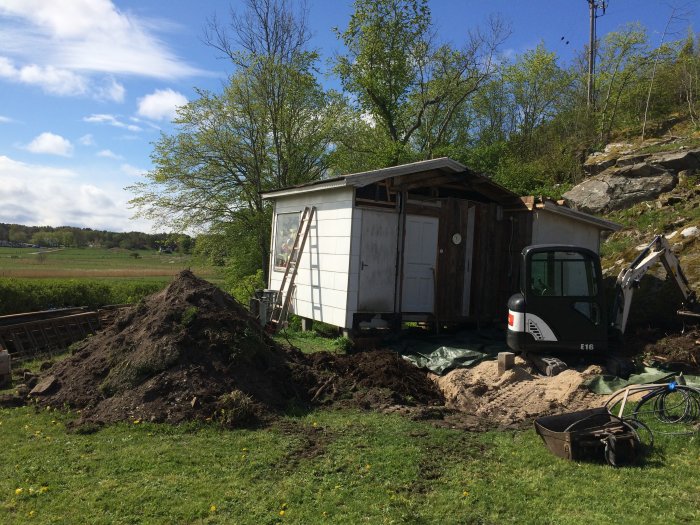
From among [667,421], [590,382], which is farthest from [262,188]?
[667,421]

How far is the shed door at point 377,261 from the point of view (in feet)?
36.3

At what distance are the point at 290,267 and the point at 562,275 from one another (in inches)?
262

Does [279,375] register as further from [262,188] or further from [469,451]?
[262,188]

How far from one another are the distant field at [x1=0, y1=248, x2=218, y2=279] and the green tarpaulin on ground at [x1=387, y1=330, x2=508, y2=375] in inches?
537

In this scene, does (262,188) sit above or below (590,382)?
above

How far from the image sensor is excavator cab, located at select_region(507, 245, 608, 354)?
339 inches

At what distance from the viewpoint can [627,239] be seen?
14.9 m

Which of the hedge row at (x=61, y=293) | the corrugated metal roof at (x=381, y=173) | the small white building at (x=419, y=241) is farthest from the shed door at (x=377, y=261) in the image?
the hedge row at (x=61, y=293)

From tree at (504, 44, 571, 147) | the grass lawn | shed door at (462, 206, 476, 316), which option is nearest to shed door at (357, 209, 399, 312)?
shed door at (462, 206, 476, 316)

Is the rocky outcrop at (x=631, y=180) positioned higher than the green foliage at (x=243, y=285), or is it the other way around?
the rocky outcrop at (x=631, y=180)

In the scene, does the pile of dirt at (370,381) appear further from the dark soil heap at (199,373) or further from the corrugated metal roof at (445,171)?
the corrugated metal roof at (445,171)

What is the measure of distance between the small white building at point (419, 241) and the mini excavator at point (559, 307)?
10.3 ft

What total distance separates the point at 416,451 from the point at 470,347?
16.5 ft

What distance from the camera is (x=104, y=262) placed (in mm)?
31234
